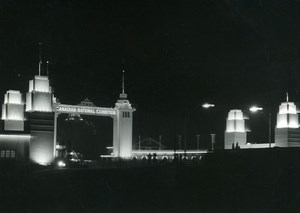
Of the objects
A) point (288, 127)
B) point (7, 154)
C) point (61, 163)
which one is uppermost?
point (288, 127)

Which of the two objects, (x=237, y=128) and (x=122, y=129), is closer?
(x=122, y=129)

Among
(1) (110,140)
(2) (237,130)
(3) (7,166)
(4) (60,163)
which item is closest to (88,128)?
(1) (110,140)

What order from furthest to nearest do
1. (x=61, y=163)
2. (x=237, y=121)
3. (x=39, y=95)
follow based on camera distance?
(x=237, y=121)
(x=39, y=95)
(x=61, y=163)

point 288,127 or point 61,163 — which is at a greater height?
point 288,127

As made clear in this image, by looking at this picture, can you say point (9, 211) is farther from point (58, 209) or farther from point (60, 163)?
point (60, 163)

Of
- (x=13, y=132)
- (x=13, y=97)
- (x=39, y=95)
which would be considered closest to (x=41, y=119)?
(x=39, y=95)

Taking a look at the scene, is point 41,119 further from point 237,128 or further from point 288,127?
point 288,127

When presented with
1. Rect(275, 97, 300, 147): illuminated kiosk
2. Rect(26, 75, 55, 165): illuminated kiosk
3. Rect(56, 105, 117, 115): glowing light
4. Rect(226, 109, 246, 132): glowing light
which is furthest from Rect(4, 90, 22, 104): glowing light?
Rect(275, 97, 300, 147): illuminated kiosk

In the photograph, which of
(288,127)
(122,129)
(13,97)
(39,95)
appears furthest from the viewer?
(288,127)
